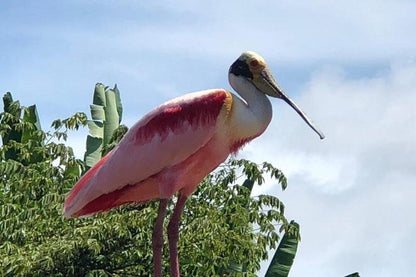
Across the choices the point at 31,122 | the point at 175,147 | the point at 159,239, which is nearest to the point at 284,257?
the point at 31,122

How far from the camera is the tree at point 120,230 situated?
9.95 meters

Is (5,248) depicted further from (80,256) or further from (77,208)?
(77,208)

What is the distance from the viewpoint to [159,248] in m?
7.32

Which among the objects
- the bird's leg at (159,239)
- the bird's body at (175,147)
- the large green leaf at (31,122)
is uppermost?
the large green leaf at (31,122)

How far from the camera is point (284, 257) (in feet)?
40.1

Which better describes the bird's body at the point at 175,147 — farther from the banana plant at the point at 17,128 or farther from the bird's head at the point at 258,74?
the banana plant at the point at 17,128

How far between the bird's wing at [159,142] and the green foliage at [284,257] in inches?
199

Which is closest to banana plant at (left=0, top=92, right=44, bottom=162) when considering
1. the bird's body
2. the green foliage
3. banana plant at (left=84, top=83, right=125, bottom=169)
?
banana plant at (left=84, top=83, right=125, bottom=169)

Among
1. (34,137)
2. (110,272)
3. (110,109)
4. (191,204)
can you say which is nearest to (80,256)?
(110,272)

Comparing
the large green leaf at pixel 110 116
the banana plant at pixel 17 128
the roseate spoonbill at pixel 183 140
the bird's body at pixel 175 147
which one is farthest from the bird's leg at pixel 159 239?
the large green leaf at pixel 110 116

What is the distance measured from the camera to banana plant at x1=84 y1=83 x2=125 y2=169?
12.8 metres

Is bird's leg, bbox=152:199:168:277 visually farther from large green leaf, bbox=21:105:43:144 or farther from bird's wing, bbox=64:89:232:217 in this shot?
large green leaf, bbox=21:105:43:144

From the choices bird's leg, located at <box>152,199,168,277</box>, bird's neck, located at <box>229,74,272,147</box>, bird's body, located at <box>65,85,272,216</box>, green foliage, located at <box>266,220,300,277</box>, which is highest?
green foliage, located at <box>266,220,300,277</box>

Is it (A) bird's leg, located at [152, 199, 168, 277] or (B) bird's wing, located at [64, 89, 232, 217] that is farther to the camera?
(A) bird's leg, located at [152, 199, 168, 277]
